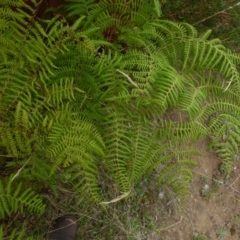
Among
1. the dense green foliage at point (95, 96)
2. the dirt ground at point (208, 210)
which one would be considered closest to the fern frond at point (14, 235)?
the dense green foliage at point (95, 96)

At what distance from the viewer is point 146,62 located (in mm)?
2289

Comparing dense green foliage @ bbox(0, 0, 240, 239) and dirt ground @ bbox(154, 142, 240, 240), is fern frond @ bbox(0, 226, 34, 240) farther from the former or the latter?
dirt ground @ bbox(154, 142, 240, 240)

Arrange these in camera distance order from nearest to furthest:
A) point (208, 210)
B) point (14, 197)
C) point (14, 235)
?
point (14, 197) < point (14, 235) < point (208, 210)

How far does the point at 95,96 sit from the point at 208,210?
Result: 1420 mm

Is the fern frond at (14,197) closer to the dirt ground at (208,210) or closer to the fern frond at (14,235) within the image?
the fern frond at (14,235)

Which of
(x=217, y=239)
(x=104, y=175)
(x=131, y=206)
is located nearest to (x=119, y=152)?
(x=104, y=175)

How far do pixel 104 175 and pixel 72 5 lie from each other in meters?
1.20

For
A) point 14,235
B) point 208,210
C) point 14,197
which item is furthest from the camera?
point 208,210

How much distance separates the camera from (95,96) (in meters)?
2.28

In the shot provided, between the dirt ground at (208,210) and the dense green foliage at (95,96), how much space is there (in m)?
0.31

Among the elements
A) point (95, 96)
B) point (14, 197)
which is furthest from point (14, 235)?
point (95, 96)

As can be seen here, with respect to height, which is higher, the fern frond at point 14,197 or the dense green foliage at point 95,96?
the dense green foliage at point 95,96

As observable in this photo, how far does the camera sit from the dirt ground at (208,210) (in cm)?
277

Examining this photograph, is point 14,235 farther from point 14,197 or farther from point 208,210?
point 208,210
